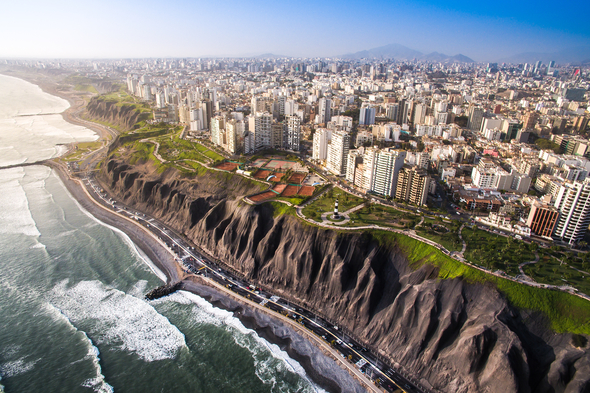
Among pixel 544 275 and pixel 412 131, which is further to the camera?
pixel 412 131

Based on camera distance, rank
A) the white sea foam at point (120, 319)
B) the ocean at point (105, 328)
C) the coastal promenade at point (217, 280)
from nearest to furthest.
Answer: the ocean at point (105, 328)
the coastal promenade at point (217, 280)
the white sea foam at point (120, 319)

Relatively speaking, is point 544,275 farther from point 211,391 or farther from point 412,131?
point 412,131

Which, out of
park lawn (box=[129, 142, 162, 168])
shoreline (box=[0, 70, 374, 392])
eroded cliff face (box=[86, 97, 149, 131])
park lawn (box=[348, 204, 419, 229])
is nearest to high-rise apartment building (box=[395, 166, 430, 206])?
park lawn (box=[348, 204, 419, 229])

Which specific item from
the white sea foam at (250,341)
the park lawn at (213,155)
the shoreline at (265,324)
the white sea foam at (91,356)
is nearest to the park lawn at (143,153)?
the park lawn at (213,155)

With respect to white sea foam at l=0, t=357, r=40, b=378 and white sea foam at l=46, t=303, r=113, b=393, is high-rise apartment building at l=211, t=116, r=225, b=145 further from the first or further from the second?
white sea foam at l=0, t=357, r=40, b=378

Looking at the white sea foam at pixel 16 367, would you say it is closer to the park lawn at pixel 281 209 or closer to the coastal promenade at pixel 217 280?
the coastal promenade at pixel 217 280

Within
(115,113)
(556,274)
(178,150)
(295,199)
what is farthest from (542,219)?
(115,113)

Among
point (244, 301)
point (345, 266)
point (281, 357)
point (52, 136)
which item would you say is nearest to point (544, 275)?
point (345, 266)
